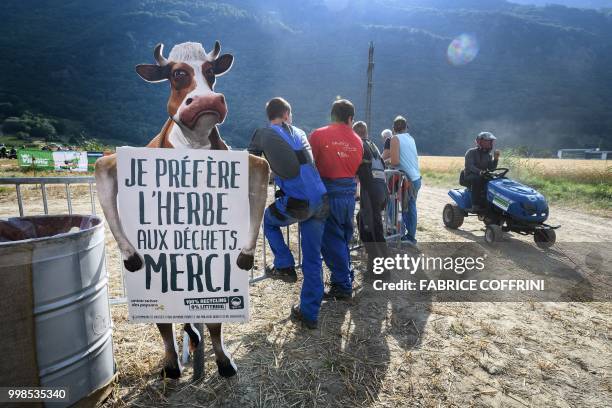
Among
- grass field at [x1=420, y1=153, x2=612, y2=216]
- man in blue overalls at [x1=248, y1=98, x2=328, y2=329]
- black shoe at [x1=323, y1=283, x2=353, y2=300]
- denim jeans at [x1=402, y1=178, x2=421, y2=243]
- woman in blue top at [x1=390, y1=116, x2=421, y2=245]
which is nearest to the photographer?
→ man in blue overalls at [x1=248, y1=98, x2=328, y2=329]

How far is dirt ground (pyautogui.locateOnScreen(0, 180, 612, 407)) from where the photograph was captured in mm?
2557

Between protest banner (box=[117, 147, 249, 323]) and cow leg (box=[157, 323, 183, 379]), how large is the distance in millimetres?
236

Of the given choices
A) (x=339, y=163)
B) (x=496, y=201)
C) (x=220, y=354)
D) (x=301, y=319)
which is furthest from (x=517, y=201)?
(x=220, y=354)

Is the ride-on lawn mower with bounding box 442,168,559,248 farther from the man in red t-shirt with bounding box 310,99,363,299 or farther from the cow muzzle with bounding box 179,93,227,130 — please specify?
the cow muzzle with bounding box 179,93,227,130

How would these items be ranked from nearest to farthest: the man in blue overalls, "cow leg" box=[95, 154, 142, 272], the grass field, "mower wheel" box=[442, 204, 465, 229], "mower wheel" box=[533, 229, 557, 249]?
"cow leg" box=[95, 154, 142, 272] → the man in blue overalls → "mower wheel" box=[533, 229, 557, 249] → "mower wheel" box=[442, 204, 465, 229] → the grass field

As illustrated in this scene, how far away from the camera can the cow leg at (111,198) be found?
228cm

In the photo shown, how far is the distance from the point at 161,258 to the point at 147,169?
569mm

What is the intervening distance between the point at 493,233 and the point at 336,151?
4.18 m

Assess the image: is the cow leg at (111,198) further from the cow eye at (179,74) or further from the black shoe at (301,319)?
the black shoe at (301,319)

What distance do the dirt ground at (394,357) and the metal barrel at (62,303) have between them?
400 millimetres

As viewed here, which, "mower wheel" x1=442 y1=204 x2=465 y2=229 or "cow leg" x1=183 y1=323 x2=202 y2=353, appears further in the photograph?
"mower wheel" x1=442 y1=204 x2=465 y2=229

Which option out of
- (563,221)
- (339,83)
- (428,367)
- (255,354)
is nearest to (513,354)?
(428,367)

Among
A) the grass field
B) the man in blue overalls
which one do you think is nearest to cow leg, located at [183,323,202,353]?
the man in blue overalls

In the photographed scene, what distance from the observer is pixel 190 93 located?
239cm
